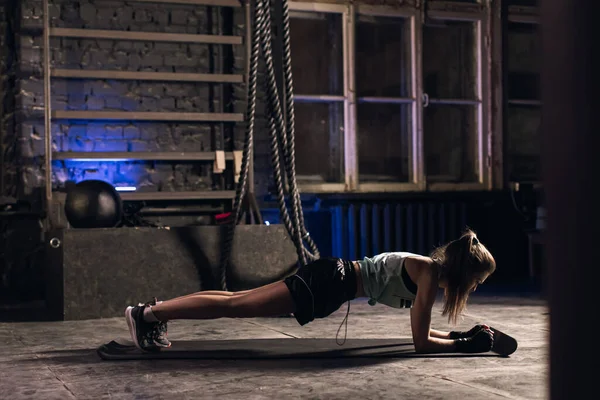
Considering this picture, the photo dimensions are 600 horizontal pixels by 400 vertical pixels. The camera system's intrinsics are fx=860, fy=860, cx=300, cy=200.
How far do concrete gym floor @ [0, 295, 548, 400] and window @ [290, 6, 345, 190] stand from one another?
117 inches

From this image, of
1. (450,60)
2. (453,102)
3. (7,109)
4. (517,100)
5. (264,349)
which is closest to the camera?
(264,349)

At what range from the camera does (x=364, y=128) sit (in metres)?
7.72

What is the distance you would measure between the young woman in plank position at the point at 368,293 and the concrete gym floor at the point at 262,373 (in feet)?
0.53

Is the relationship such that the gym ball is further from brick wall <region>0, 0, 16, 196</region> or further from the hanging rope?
brick wall <region>0, 0, 16, 196</region>

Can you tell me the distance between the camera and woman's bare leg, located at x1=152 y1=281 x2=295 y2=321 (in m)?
3.56

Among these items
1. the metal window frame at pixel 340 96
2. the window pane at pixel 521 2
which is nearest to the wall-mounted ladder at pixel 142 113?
the metal window frame at pixel 340 96

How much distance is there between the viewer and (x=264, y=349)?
151 inches

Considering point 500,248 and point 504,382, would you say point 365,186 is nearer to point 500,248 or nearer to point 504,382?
point 500,248

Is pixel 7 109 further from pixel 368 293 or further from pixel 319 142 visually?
pixel 368 293

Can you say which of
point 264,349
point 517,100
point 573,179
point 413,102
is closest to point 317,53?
point 413,102

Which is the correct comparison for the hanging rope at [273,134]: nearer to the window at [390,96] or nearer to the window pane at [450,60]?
the window at [390,96]

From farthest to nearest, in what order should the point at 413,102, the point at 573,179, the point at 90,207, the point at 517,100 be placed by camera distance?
the point at 517,100 → the point at 413,102 → the point at 90,207 → the point at 573,179

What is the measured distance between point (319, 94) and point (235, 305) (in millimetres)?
4188

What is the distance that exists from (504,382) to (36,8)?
4.97 m
